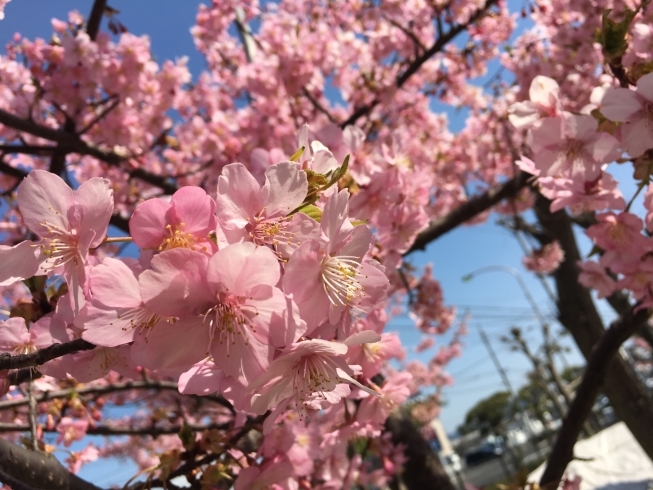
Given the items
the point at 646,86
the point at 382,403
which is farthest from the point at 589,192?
the point at 382,403

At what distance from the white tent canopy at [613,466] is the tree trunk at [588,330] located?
1.82 metres

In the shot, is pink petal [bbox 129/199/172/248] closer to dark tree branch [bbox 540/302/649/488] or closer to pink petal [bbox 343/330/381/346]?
pink petal [bbox 343/330/381/346]

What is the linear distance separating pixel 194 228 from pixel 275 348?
28 centimetres

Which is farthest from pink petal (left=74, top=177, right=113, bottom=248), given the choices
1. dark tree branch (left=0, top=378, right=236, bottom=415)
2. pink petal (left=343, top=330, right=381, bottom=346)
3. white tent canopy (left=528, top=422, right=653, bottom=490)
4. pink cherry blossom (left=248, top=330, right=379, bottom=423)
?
white tent canopy (left=528, top=422, right=653, bottom=490)

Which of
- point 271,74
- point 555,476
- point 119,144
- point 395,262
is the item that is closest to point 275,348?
point 395,262

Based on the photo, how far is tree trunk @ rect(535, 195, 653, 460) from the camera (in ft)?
11.8

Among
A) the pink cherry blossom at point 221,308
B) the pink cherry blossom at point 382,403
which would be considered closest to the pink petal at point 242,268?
the pink cherry blossom at point 221,308

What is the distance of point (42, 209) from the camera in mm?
934

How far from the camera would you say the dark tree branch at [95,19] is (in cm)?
317

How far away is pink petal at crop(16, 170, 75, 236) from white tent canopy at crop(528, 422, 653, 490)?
6.09 metres

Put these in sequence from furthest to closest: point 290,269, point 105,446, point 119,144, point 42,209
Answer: point 105,446 < point 119,144 < point 42,209 < point 290,269

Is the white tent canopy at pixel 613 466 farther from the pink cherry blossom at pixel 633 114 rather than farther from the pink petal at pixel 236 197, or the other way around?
the pink petal at pixel 236 197

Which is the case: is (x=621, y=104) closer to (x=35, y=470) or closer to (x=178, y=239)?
(x=178, y=239)

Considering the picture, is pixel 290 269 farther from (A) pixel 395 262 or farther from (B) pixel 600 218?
(B) pixel 600 218
